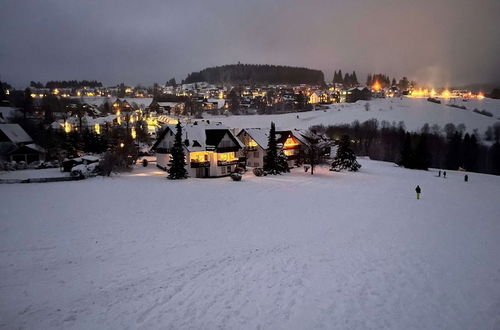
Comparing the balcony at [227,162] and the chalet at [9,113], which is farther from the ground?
the chalet at [9,113]

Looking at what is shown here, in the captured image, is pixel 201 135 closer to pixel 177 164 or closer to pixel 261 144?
pixel 177 164

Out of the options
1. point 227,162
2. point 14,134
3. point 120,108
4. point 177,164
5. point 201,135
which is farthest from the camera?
point 120,108

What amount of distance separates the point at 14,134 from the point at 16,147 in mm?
4293

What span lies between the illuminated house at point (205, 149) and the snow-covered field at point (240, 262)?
40.7 ft

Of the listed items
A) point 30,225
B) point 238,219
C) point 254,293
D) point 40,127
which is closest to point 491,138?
point 238,219

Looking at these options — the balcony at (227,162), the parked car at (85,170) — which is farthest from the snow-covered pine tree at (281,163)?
the parked car at (85,170)

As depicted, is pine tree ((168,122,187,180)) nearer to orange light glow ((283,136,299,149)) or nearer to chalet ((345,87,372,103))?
orange light glow ((283,136,299,149))

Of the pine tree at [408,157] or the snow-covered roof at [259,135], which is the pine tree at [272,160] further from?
the pine tree at [408,157]

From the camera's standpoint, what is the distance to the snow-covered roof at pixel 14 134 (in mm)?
49219

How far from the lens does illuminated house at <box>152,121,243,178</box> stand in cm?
4125

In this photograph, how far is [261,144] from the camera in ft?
158

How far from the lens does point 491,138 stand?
288ft

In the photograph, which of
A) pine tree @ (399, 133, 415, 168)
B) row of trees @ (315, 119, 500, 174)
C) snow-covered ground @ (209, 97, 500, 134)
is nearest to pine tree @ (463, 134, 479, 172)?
row of trees @ (315, 119, 500, 174)

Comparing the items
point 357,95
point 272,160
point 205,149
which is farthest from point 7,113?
point 357,95
